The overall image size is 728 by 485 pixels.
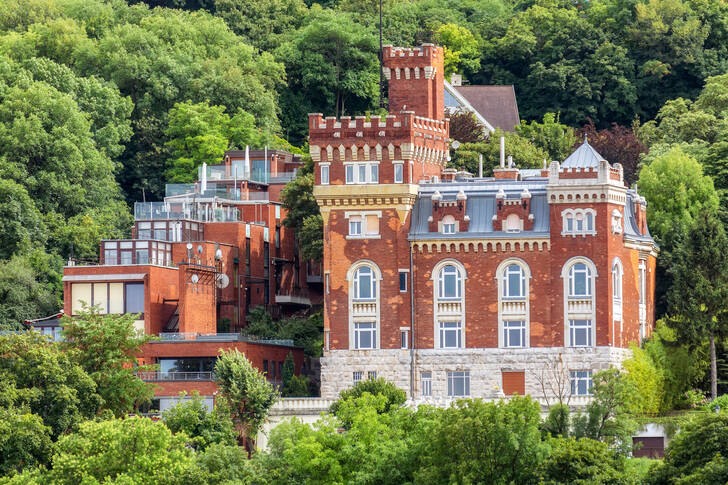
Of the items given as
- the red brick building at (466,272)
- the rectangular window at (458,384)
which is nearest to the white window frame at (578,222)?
the red brick building at (466,272)

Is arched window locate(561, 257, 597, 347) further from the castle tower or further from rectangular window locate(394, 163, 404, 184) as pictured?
rectangular window locate(394, 163, 404, 184)

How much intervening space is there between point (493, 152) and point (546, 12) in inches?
1274

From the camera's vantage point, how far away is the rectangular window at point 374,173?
116125mm

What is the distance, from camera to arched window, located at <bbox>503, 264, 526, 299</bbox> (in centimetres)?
11438

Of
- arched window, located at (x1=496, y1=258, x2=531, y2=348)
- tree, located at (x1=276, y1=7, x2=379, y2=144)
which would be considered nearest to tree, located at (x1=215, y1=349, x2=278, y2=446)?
arched window, located at (x1=496, y1=258, x2=531, y2=348)

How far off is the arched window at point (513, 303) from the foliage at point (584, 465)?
20.0 m

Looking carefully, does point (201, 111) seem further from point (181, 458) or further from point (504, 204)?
point (181, 458)

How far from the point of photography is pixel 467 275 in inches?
4518

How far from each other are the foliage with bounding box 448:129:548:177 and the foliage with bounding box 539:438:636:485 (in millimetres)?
46652

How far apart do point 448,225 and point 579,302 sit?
26.1ft

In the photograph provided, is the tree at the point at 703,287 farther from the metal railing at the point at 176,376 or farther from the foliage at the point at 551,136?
the foliage at the point at 551,136

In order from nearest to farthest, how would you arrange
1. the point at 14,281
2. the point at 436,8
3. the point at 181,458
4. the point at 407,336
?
the point at 181,458
the point at 407,336
the point at 14,281
the point at 436,8

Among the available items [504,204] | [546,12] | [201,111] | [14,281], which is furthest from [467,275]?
[546,12]

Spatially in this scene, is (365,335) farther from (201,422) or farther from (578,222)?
(578,222)
